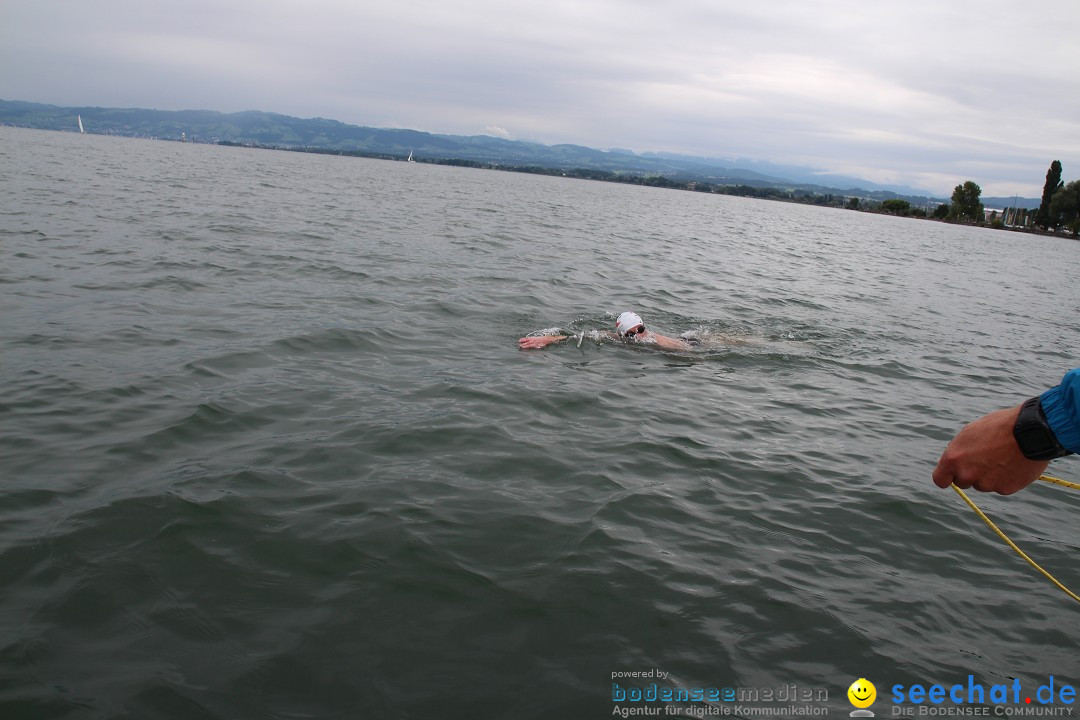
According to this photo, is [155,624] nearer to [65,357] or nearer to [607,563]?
[607,563]

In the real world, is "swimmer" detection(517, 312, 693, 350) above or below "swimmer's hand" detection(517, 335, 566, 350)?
above

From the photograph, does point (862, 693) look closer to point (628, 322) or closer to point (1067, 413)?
point (1067, 413)

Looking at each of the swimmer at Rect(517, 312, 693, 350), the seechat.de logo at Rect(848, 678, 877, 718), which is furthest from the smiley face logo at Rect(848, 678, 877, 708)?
the swimmer at Rect(517, 312, 693, 350)

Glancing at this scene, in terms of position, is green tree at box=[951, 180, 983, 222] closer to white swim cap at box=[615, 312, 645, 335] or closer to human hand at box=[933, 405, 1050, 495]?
white swim cap at box=[615, 312, 645, 335]

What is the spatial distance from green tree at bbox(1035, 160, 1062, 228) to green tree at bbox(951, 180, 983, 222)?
41.9ft

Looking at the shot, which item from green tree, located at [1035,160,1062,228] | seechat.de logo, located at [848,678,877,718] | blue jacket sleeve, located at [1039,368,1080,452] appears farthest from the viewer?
green tree, located at [1035,160,1062,228]

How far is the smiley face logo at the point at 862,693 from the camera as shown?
3.61m

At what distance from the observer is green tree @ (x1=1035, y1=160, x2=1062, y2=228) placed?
353 ft

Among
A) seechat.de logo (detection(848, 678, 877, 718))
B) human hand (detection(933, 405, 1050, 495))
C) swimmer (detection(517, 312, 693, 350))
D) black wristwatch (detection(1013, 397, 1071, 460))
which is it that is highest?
black wristwatch (detection(1013, 397, 1071, 460))

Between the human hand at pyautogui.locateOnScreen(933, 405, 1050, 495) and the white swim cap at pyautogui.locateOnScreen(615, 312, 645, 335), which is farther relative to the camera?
the white swim cap at pyautogui.locateOnScreen(615, 312, 645, 335)

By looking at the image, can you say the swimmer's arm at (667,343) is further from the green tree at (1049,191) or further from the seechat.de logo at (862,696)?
the green tree at (1049,191)

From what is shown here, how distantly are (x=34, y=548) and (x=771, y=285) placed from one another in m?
19.7

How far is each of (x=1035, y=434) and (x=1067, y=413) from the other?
0.12 meters

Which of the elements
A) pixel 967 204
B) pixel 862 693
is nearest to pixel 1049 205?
pixel 967 204
